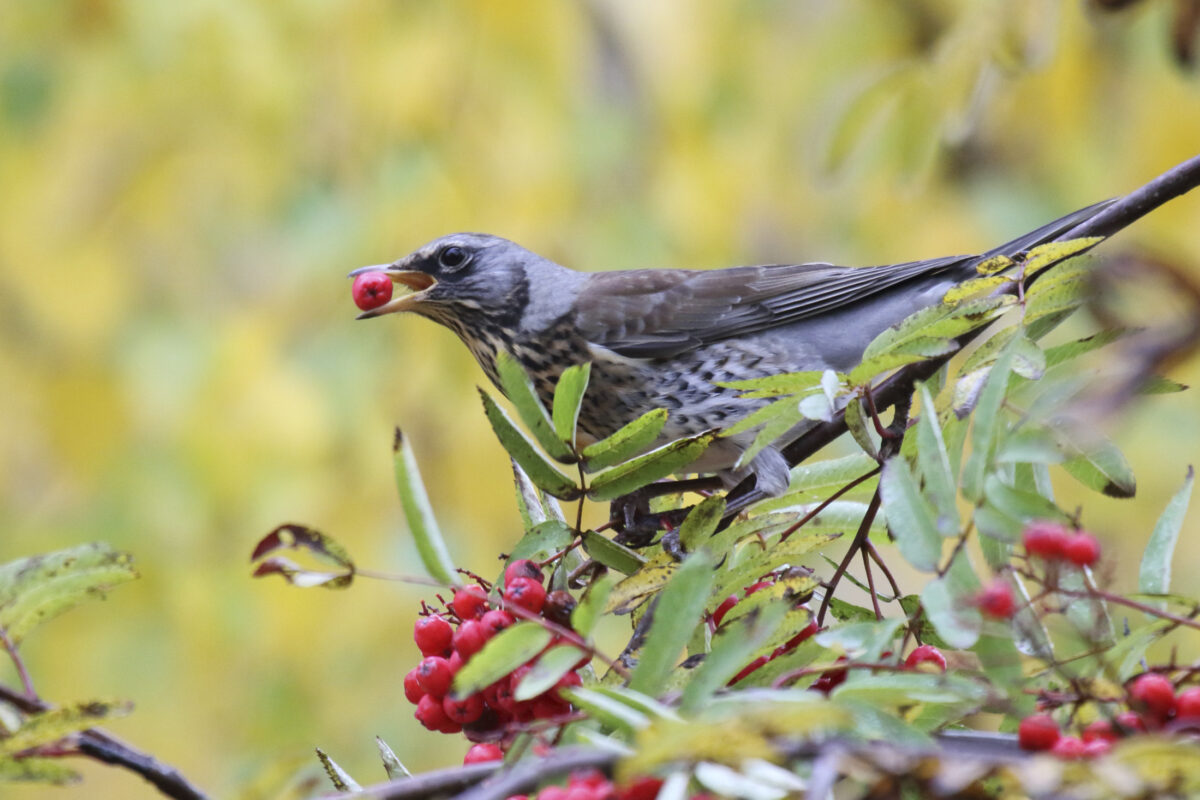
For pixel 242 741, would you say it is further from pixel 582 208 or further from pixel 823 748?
pixel 823 748

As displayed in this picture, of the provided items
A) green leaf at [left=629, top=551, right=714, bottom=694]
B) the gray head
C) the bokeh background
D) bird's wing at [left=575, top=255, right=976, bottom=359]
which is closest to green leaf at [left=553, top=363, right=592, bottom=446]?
green leaf at [left=629, top=551, right=714, bottom=694]

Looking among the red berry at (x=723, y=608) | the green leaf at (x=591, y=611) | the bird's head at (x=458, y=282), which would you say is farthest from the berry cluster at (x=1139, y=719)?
the bird's head at (x=458, y=282)

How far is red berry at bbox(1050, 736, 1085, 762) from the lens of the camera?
824mm

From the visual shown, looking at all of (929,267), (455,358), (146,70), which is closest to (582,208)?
(455,358)

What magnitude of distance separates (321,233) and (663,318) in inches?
62.8

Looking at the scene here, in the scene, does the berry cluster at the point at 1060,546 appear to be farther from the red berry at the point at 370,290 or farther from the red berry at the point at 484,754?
the red berry at the point at 370,290

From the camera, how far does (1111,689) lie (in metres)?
0.90

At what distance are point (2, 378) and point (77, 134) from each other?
78cm

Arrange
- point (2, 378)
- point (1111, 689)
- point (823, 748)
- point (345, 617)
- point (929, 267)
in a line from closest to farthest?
point (823, 748), point (1111, 689), point (929, 267), point (345, 617), point (2, 378)

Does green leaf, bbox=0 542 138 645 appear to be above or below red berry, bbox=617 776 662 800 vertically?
above

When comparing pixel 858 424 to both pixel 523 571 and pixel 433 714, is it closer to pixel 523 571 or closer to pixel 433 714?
pixel 523 571

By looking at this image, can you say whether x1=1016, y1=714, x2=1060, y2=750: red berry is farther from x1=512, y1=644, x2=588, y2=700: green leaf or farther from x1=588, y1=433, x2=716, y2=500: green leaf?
x1=588, y1=433, x2=716, y2=500: green leaf

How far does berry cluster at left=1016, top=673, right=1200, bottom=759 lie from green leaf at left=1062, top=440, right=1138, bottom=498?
1.14 ft

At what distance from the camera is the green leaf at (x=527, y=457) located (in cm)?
124
